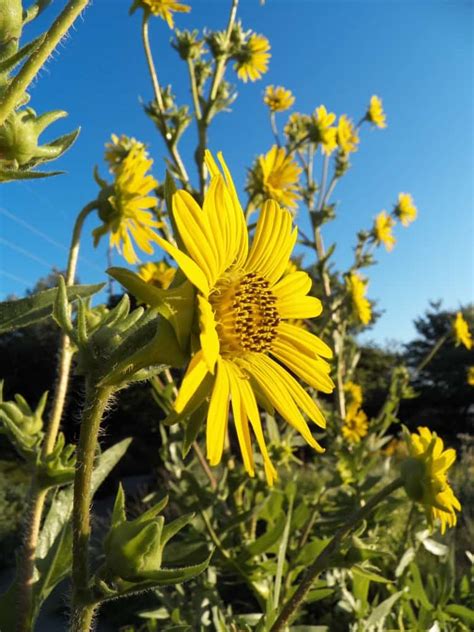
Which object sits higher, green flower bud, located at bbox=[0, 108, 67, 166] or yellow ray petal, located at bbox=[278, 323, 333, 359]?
green flower bud, located at bbox=[0, 108, 67, 166]

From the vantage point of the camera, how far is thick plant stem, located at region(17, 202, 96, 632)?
754 millimetres

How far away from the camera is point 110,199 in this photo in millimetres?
1343

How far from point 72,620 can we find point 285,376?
343 millimetres

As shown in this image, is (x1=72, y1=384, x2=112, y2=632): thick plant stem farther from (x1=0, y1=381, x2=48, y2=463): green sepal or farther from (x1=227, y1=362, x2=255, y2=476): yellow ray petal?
(x1=0, y1=381, x2=48, y2=463): green sepal

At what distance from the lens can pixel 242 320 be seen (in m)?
0.67

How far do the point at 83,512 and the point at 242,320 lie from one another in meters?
0.26

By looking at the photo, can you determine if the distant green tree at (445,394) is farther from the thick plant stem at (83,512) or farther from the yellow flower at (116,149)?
the thick plant stem at (83,512)

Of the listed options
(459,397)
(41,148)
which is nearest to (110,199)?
(41,148)

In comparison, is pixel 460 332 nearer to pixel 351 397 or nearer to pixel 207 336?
pixel 351 397

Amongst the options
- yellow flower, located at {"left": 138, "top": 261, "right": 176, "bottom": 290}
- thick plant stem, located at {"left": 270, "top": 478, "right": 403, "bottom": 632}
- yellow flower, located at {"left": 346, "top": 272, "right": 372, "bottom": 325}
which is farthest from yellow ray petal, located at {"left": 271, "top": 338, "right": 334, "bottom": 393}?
yellow flower, located at {"left": 346, "top": 272, "right": 372, "bottom": 325}

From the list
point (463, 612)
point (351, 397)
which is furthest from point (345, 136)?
point (463, 612)

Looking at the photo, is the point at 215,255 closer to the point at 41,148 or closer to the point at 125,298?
the point at 125,298

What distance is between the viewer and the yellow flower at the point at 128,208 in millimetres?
1367

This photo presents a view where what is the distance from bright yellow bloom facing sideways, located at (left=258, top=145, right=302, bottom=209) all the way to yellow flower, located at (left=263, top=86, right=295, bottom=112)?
1.15 meters
